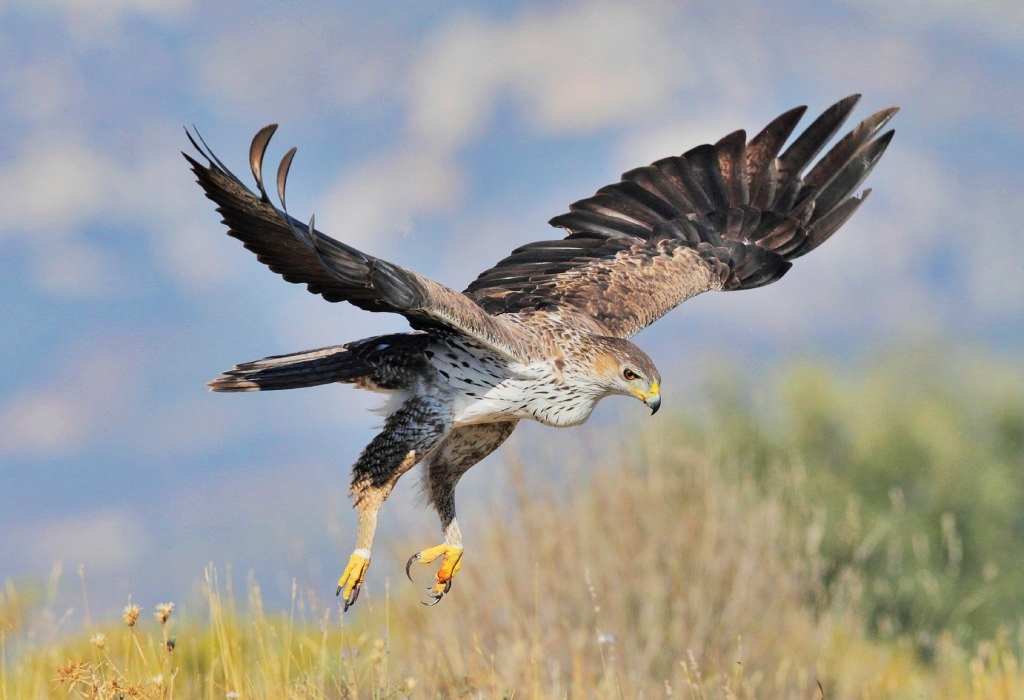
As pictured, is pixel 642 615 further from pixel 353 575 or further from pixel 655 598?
pixel 353 575

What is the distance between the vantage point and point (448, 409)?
5746mm

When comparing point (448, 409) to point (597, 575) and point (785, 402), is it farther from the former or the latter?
point (785, 402)

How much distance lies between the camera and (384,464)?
580 centimetres

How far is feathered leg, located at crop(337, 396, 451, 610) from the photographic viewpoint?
18.9ft

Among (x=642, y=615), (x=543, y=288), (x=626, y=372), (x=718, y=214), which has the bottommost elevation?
(x=642, y=615)

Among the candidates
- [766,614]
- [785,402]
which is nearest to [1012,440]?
[785,402]

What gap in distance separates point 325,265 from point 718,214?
13.7ft

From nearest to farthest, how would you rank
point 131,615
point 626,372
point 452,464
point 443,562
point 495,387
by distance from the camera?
1. point 131,615
2. point 495,387
3. point 626,372
4. point 443,562
5. point 452,464

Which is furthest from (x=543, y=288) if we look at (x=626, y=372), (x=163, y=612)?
(x=163, y=612)

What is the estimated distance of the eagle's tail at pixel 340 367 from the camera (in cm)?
603

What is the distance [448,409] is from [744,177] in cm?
360

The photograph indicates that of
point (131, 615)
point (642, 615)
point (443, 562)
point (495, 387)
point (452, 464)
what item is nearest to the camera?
point (131, 615)

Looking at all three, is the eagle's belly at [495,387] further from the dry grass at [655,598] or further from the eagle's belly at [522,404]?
the dry grass at [655,598]

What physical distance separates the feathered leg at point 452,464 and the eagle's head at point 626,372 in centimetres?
65
